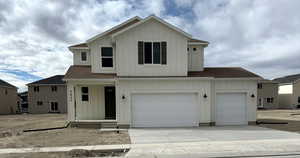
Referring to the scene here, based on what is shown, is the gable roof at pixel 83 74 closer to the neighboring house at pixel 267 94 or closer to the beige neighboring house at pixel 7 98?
the beige neighboring house at pixel 7 98

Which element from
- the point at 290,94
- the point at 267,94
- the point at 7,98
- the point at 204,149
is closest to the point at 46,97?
the point at 7,98

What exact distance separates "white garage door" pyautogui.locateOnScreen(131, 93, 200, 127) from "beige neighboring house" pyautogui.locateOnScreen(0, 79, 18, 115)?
2659 cm

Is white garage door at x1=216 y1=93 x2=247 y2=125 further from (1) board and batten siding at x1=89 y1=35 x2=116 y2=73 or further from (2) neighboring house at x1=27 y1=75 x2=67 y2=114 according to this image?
(2) neighboring house at x1=27 y1=75 x2=67 y2=114

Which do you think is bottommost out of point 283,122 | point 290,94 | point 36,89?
point 283,122

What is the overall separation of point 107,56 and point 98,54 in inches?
25.9

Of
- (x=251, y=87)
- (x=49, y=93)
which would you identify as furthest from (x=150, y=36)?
(x=49, y=93)

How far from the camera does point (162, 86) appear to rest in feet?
36.2

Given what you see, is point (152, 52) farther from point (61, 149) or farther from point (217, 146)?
point (61, 149)

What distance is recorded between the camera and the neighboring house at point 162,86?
10938mm

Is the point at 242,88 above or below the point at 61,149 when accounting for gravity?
above

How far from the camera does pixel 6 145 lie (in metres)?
7.13

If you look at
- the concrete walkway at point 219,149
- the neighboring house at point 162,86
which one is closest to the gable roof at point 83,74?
the neighboring house at point 162,86

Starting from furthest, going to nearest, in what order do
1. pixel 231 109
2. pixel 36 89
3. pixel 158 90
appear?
pixel 36 89 < pixel 231 109 < pixel 158 90

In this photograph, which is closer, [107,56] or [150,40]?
[150,40]
